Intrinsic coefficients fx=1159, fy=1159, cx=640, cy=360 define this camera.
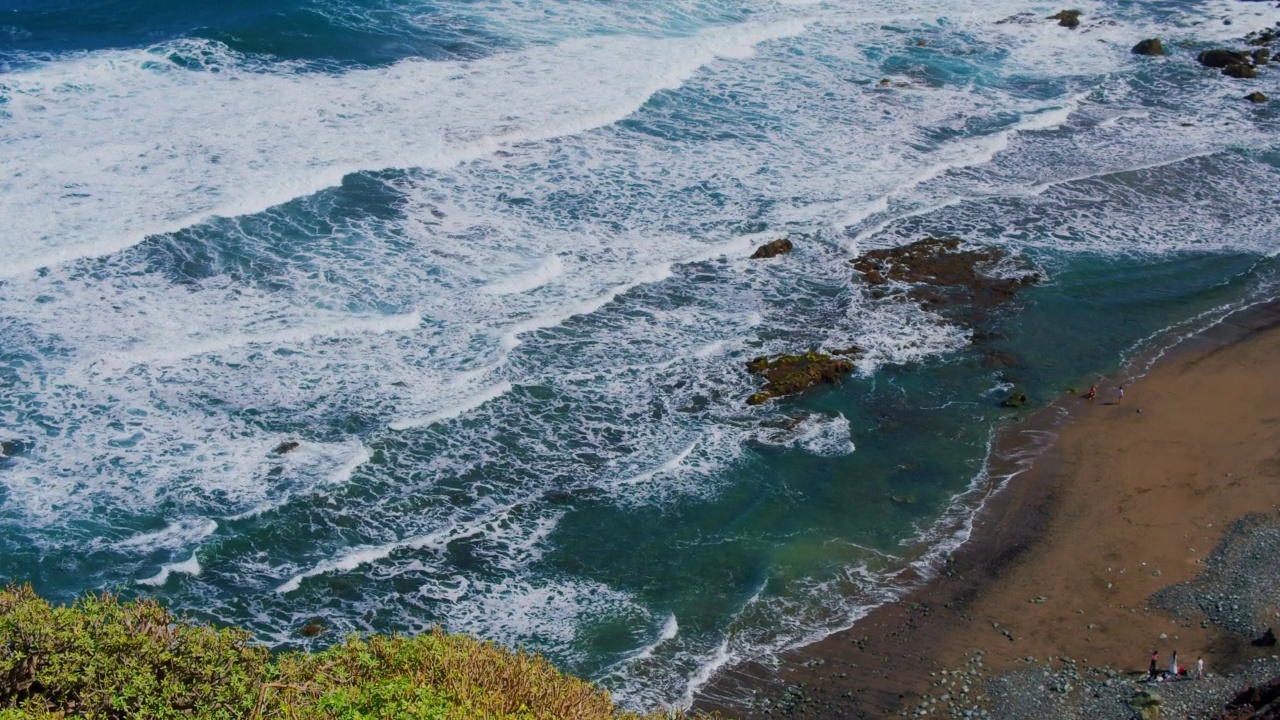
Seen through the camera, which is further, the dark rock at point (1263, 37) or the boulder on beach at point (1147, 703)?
the dark rock at point (1263, 37)

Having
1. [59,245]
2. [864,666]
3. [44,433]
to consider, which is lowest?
[864,666]

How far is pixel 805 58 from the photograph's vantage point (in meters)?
48.5

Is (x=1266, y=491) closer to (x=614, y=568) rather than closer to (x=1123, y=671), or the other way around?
(x=1123, y=671)

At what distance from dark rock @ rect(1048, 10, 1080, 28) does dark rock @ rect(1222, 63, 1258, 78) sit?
7551 millimetres

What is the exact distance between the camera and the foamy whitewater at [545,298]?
2223 centimetres

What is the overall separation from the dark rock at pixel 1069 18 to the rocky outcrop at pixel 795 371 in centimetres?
3273

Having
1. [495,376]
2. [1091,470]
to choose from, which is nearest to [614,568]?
[495,376]

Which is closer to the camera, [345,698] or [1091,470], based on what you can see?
[345,698]

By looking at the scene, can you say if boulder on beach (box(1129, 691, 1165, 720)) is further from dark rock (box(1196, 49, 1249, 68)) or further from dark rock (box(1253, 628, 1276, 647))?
dark rock (box(1196, 49, 1249, 68))

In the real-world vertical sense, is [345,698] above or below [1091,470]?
above

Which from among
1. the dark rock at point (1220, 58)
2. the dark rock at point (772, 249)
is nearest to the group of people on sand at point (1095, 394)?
the dark rock at point (772, 249)

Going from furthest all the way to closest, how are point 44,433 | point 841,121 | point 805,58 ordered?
point 805,58, point 841,121, point 44,433

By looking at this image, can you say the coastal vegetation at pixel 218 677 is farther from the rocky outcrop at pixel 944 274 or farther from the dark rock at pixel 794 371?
the rocky outcrop at pixel 944 274

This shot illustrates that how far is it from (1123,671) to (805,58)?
33.5 meters
